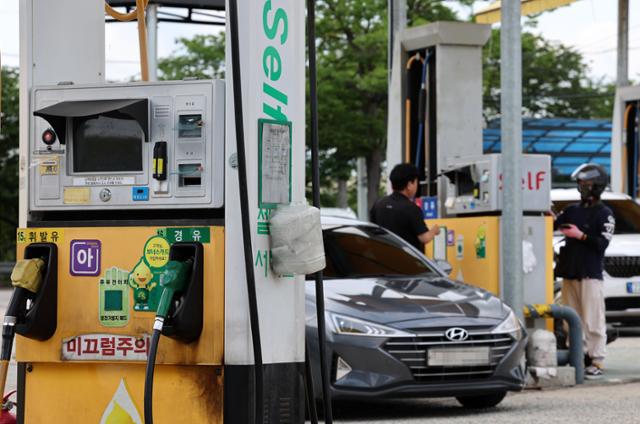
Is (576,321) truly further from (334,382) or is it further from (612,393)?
(334,382)

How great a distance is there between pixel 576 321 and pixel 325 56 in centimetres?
2749

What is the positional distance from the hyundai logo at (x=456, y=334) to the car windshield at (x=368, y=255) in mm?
1101

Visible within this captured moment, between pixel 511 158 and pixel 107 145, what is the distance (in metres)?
7.62

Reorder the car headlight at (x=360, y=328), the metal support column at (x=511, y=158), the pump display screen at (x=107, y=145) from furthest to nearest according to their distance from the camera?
the metal support column at (x=511, y=158) < the car headlight at (x=360, y=328) < the pump display screen at (x=107, y=145)

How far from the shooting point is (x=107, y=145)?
528 centimetres

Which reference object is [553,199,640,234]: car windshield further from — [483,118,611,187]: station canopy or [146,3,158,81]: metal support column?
[483,118,611,187]: station canopy

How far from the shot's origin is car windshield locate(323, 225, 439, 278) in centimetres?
1080

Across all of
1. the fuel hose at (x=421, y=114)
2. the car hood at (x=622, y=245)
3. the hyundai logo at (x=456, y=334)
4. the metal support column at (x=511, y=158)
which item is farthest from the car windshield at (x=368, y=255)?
the car hood at (x=622, y=245)

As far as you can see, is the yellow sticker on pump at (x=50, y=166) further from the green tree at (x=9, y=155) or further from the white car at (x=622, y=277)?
the green tree at (x=9, y=155)

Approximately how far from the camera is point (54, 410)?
5.30 m

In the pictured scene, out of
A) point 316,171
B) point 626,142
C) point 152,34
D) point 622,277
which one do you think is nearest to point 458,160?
point 622,277

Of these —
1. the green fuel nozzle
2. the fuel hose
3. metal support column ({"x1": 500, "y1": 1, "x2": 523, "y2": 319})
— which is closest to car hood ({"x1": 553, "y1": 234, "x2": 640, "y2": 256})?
the fuel hose

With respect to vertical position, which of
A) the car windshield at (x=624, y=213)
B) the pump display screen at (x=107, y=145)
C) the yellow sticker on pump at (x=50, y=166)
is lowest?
the car windshield at (x=624, y=213)

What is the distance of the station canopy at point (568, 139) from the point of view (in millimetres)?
37656
